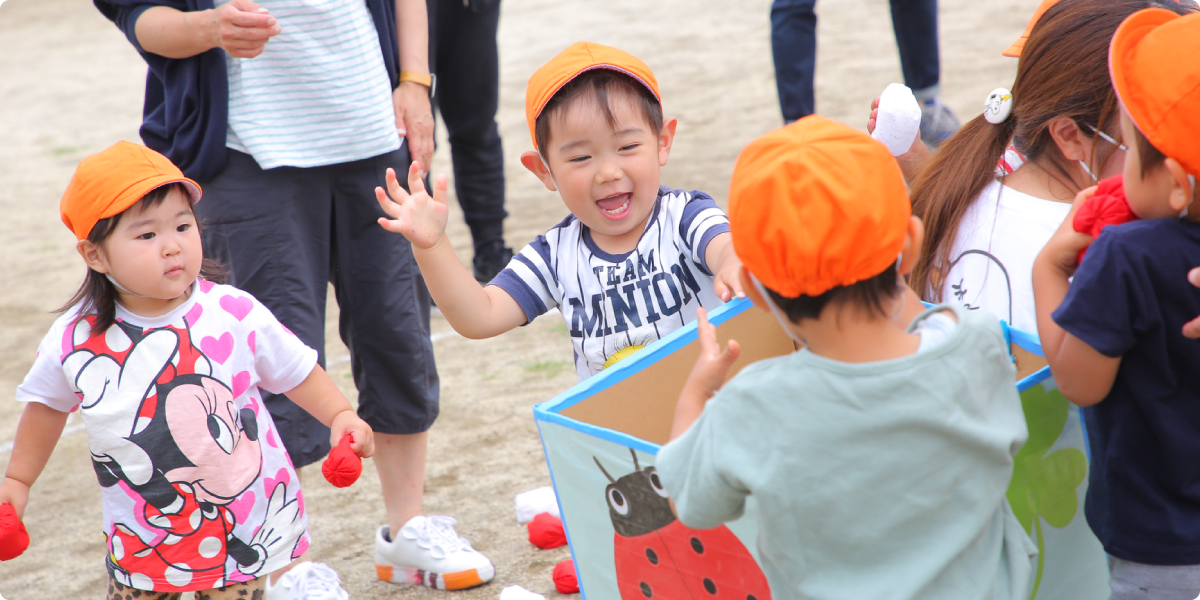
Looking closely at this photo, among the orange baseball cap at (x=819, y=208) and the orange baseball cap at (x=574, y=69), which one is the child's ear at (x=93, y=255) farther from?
the orange baseball cap at (x=819, y=208)

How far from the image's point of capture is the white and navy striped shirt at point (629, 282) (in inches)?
79.2

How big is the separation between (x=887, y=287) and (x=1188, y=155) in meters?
0.40

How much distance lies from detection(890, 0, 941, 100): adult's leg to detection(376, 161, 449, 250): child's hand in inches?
155

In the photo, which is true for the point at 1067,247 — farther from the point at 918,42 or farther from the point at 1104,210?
the point at 918,42

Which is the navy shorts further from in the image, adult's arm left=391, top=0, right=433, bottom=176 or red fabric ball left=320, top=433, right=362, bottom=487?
red fabric ball left=320, top=433, right=362, bottom=487

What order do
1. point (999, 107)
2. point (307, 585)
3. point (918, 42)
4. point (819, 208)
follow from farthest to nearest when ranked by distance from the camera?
1. point (918, 42)
2. point (307, 585)
3. point (999, 107)
4. point (819, 208)

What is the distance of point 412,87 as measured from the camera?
2516 millimetres

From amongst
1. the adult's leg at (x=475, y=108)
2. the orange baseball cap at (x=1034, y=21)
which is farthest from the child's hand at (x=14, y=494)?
the adult's leg at (x=475, y=108)

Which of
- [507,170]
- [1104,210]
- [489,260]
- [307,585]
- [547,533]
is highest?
[1104,210]

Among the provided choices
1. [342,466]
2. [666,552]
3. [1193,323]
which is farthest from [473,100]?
[1193,323]

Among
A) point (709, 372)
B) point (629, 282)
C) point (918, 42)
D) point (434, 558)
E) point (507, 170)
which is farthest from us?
point (507, 170)

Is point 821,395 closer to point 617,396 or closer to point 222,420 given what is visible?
point 617,396

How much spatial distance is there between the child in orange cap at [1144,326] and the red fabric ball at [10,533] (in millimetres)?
1763

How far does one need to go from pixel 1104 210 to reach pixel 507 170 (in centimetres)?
540
